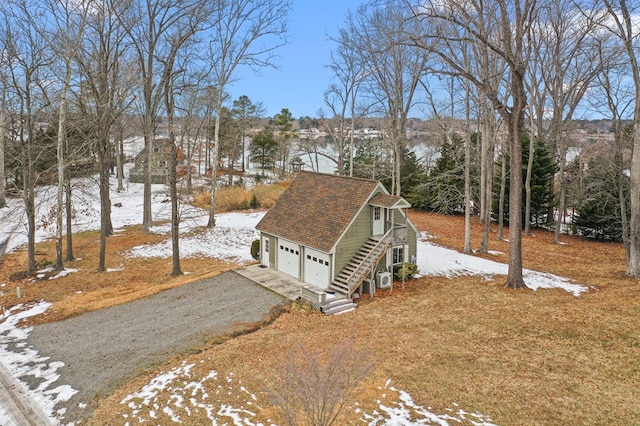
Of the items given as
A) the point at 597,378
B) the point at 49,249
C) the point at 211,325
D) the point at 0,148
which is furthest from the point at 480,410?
the point at 0,148

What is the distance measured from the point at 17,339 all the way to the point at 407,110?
27.9m

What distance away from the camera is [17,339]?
538 inches

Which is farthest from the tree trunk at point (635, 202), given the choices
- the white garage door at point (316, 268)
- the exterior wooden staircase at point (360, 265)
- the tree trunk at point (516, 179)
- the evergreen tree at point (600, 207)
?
the white garage door at point (316, 268)

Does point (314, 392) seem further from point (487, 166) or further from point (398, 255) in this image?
point (487, 166)

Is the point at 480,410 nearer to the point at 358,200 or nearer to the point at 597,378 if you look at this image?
the point at 597,378

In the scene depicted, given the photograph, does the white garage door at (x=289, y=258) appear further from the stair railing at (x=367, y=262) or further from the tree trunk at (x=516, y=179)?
the tree trunk at (x=516, y=179)

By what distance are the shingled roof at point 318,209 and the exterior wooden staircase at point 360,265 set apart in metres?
1.38

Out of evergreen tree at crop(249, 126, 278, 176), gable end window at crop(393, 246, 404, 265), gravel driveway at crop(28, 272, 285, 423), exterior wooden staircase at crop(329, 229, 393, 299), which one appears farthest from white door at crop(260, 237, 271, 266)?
evergreen tree at crop(249, 126, 278, 176)

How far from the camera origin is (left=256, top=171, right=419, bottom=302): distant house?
16875mm

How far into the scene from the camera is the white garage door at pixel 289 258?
61.0ft

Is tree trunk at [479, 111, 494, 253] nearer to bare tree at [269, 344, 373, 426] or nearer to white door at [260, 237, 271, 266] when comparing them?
white door at [260, 237, 271, 266]

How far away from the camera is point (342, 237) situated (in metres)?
16.9

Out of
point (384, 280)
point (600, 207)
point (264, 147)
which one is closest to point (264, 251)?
point (384, 280)

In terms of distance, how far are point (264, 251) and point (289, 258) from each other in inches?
84.6
